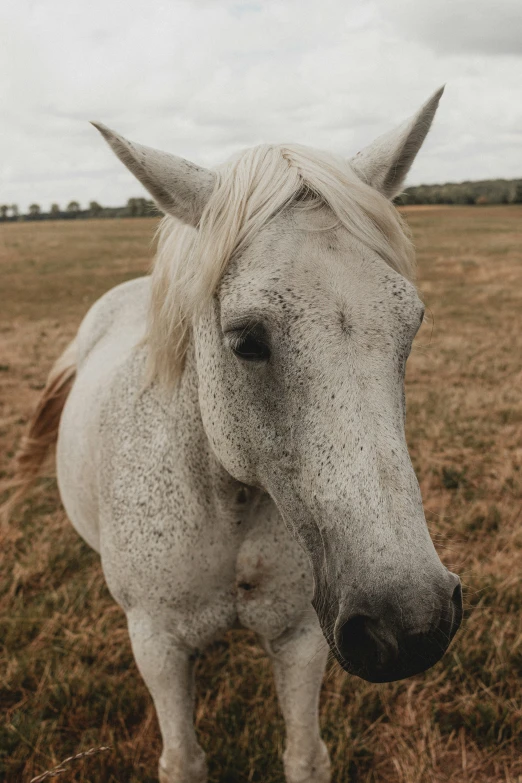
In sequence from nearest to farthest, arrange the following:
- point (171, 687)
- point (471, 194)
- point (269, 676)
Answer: point (171, 687)
point (269, 676)
point (471, 194)

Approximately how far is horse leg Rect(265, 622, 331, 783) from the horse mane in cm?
132

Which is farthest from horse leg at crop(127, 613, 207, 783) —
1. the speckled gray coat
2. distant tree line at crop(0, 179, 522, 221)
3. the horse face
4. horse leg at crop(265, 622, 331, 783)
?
distant tree line at crop(0, 179, 522, 221)

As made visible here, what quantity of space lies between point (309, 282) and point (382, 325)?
0.22 meters

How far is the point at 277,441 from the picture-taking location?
5.12ft

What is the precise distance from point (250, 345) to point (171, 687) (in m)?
1.47

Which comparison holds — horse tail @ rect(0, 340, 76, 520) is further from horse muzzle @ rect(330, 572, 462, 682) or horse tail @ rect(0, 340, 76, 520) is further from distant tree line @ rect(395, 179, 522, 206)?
distant tree line @ rect(395, 179, 522, 206)

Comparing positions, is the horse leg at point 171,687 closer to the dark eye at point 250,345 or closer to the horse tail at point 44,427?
the dark eye at point 250,345

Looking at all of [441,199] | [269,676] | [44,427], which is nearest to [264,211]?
[269,676]

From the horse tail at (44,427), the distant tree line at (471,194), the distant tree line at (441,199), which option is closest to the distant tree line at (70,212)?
the distant tree line at (441,199)

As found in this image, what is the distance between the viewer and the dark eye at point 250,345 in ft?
4.96

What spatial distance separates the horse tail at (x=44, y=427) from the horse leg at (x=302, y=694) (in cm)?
270

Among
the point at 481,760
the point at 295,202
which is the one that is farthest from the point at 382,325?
the point at 481,760

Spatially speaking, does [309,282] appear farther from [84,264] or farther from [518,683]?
[84,264]

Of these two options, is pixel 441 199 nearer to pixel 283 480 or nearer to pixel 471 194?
pixel 471 194
